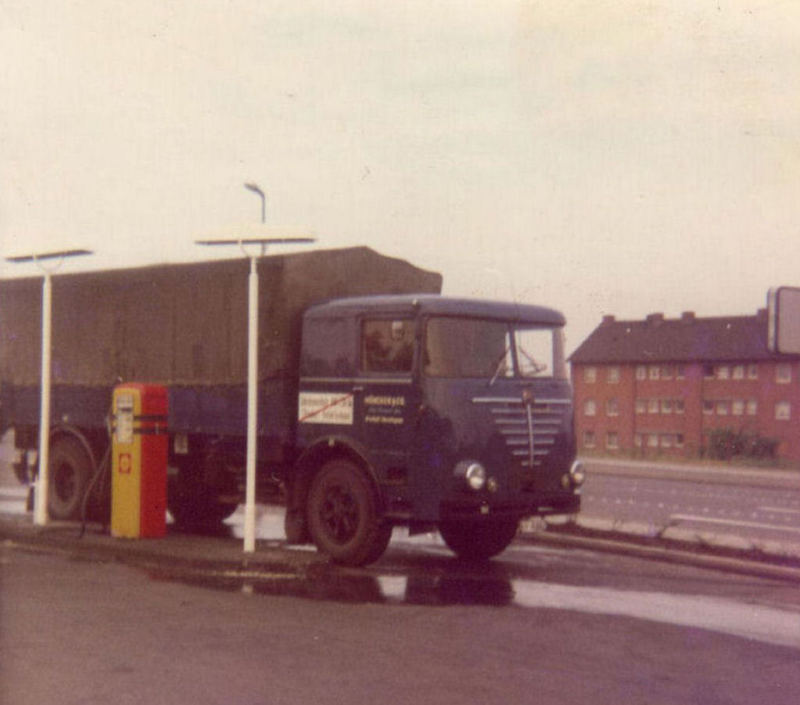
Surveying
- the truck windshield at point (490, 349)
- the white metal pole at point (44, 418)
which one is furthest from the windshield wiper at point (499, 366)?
the white metal pole at point (44, 418)

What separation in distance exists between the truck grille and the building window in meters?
71.7

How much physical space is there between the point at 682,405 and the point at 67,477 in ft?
254

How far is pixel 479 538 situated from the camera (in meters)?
14.2

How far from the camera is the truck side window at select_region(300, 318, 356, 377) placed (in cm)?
1320

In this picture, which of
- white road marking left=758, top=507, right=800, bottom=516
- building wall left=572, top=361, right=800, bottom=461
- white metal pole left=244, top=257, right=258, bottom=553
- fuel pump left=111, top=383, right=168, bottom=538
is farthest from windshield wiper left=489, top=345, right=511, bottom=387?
building wall left=572, top=361, right=800, bottom=461

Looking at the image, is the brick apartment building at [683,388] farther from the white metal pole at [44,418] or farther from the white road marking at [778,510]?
the white metal pole at [44,418]

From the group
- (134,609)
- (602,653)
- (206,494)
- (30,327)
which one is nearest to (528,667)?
(602,653)

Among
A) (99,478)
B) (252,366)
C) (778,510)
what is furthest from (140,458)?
(778,510)

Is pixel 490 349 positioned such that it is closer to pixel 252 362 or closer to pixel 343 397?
pixel 343 397

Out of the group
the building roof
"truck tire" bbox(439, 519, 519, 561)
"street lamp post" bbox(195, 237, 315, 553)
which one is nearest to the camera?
"street lamp post" bbox(195, 237, 315, 553)

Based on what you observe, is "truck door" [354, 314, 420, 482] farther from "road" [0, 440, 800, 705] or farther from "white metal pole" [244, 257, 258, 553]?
"road" [0, 440, 800, 705]

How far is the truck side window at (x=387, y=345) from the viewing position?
12.7 meters

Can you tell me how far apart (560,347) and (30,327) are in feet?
25.0

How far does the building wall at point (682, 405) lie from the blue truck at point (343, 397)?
65.6 meters
